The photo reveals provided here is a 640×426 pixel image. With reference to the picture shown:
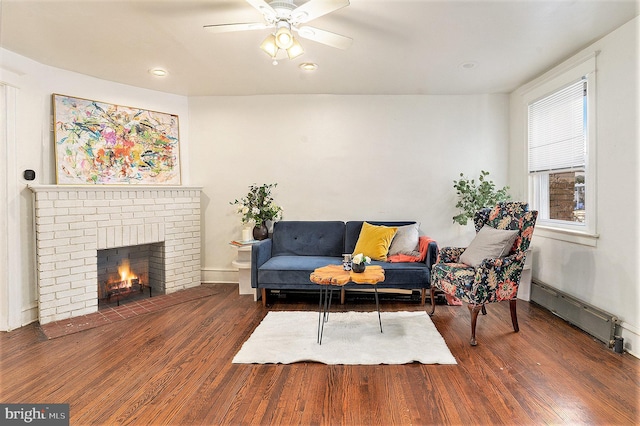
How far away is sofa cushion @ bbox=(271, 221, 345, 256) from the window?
237 centimetres

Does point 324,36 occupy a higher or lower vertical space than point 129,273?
higher

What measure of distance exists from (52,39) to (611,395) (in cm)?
481

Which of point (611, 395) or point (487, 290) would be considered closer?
point (611, 395)

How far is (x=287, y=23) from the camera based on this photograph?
7.21 ft

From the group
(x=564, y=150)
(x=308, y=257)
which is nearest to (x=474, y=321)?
(x=308, y=257)

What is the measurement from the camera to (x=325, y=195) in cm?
443

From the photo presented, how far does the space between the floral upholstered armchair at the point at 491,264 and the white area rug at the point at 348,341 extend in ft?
1.32

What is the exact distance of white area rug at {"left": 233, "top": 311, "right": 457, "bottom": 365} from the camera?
235 cm

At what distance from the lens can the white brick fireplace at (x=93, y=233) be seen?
3.15 meters

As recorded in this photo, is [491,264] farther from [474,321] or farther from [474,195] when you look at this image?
[474,195]

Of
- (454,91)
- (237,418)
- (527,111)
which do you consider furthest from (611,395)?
(454,91)

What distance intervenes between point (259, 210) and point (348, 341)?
211 cm

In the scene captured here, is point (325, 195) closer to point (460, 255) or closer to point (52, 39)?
point (460, 255)

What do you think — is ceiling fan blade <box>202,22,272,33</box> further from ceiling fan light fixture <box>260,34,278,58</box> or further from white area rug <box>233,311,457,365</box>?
white area rug <box>233,311,457,365</box>
